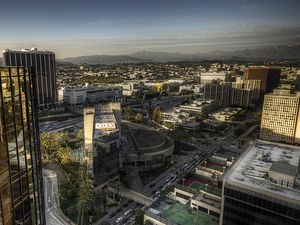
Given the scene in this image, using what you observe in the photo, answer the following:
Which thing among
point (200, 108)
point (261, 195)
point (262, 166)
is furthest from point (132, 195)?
point (200, 108)

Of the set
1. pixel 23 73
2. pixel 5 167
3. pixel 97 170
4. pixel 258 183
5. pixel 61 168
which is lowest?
pixel 61 168

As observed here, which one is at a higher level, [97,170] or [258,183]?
[258,183]

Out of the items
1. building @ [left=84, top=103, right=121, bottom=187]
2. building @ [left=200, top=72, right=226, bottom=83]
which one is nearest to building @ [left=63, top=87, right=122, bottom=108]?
building @ [left=84, top=103, right=121, bottom=187]

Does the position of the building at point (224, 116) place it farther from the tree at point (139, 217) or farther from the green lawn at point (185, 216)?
the tree at point (139, 217)

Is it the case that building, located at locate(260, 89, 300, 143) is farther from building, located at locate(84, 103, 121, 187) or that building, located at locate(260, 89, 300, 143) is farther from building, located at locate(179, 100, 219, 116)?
building, located at locate(84, 103, 121, 187)

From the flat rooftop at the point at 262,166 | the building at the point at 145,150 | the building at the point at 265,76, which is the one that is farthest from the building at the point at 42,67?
the building at the point at 265,76

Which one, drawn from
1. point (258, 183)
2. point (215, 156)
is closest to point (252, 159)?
point (258, 183)

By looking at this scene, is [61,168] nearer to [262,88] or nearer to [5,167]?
[5,167]
